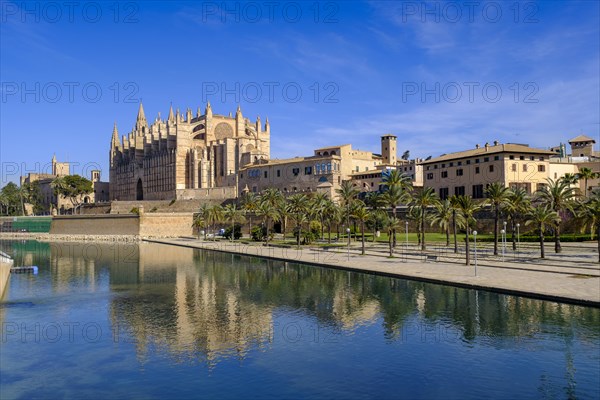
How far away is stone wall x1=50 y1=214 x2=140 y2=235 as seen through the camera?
9325 cm

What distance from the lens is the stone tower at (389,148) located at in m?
114

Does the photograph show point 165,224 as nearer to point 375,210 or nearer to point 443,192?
point 375,210

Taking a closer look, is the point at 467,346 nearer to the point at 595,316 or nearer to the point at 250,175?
the point at 595,316

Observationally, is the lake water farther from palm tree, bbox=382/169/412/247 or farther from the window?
the window

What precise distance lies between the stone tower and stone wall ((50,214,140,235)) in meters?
53.2

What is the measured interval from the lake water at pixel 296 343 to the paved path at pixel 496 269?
1078mm

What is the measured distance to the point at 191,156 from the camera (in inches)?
4520

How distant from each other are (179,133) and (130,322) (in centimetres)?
9632

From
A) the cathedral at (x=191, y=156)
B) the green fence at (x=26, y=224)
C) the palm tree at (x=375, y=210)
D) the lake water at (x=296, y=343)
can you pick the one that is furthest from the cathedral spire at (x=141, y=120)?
the lake water at (x=296, y=343)

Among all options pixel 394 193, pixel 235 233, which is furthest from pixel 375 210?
pixel 235 233

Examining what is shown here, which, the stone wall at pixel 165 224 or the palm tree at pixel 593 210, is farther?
the stone wall at pixel 165 224

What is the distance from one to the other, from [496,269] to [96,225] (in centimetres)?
7903

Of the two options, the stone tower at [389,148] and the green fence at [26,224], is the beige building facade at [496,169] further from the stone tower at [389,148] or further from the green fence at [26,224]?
the green fence at [26,224]

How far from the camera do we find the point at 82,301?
1209 inches
